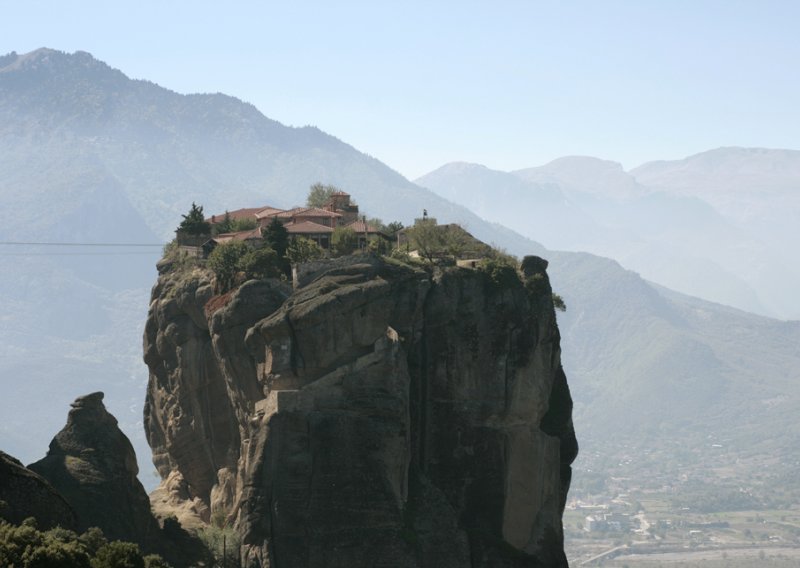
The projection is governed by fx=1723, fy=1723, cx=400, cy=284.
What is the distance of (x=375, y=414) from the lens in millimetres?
80562

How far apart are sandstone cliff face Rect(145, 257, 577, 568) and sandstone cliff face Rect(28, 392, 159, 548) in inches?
192

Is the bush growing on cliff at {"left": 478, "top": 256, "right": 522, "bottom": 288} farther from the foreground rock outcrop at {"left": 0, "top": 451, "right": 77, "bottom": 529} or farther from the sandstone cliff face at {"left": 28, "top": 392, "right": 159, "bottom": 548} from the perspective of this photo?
the foreground rock outcrop at {"left": 0, "top": 451, "right": 77, "bottom": 529}

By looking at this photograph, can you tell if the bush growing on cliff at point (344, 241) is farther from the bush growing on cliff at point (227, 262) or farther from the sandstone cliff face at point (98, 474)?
the sandstone cliff face at point (98, 474)

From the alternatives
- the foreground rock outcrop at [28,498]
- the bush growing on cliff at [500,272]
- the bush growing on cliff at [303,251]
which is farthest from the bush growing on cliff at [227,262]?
the foreground rock outcrop at [28,498]

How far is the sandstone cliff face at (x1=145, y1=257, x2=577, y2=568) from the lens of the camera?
79.0 metres

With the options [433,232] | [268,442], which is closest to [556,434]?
→ [433,232]

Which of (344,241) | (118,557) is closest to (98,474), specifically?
(344,241)

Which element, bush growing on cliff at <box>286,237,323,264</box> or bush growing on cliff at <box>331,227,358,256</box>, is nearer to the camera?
bush growing on cliff at <box>286,237,323,264</box>

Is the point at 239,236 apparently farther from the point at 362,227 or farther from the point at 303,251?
the point at 303,251

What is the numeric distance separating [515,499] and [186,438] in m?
20.0

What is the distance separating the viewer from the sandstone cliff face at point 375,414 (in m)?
79.0

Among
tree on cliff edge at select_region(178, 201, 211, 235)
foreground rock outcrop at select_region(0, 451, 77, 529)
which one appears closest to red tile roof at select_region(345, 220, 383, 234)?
tree on cliff edge at select_region(178, 201, 211, 235)

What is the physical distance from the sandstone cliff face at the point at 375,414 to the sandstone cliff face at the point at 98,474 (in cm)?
488

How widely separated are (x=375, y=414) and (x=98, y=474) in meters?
13.2
